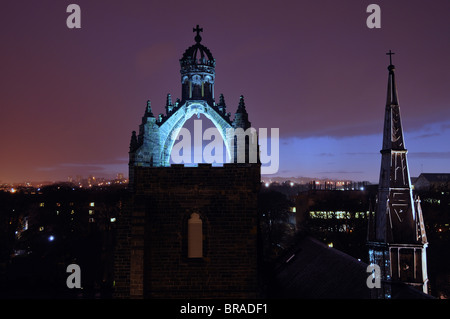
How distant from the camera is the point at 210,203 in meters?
11.4

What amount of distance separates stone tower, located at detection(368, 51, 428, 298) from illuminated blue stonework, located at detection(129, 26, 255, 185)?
11447mm

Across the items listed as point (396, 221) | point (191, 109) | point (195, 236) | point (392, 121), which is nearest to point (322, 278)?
point (396, 221)

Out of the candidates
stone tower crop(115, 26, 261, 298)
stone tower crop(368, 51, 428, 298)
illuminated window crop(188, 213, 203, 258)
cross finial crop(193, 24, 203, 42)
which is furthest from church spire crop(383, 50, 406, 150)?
cross finial crop(193, 24, 203, 42)

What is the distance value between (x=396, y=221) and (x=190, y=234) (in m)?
9.67

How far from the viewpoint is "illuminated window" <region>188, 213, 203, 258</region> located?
37.1ft

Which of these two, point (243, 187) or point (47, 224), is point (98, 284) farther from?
point (243, 187)

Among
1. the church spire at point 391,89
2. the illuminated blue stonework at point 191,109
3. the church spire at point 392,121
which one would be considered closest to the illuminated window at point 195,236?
the church spire at point 392,121

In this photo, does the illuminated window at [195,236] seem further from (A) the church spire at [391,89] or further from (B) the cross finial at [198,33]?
(B) the cross finial at [198,33]

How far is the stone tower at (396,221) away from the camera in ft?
52.7

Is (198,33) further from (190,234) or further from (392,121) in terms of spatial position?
(190,234)

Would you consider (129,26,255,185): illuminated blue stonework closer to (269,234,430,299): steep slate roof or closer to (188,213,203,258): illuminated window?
(269,234,430,299): steep slate roof

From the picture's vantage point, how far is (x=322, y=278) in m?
15.9

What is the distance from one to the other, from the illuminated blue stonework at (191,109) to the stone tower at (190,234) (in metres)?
15.9

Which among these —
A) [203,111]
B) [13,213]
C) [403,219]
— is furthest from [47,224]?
[403,219]
